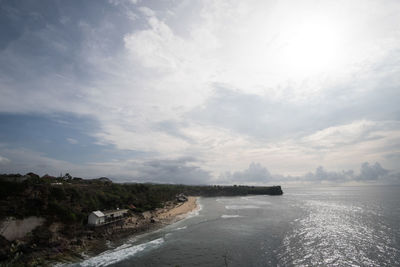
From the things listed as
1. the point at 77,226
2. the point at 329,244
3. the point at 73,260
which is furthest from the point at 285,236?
the point at 77,226

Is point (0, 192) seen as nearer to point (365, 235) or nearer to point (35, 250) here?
point (35, 250)

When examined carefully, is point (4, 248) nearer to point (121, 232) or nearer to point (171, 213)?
point (121, 232)

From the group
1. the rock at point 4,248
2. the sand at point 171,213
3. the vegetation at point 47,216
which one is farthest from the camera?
the sand at point 171,213

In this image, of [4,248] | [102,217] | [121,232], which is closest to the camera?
[4,248]

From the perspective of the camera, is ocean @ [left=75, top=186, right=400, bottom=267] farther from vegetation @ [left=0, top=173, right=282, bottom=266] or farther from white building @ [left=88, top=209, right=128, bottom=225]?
white building @ [left=88, top=209, right=128, bottom=225]

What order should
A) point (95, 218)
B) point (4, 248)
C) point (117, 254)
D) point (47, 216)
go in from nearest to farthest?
point (4, 248)
point (117, 254)
point (47, 216)
point (95, 218)

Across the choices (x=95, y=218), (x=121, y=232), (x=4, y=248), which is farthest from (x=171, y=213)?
(x=4, y=248)

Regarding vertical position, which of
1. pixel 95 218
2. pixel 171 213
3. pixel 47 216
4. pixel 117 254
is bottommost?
pixel 171 213

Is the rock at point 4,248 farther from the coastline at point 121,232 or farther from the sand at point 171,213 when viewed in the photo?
the sand at point 171,213

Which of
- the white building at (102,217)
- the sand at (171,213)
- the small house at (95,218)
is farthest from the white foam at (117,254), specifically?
the sand at (171,213)

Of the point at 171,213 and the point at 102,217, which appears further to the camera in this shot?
the point at 171,213
